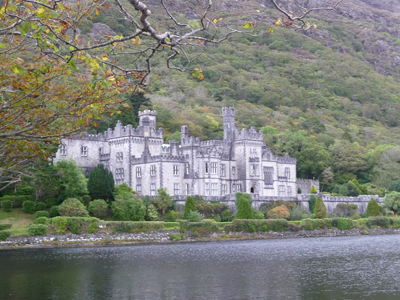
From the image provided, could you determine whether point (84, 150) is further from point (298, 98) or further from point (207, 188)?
point (298, 98)

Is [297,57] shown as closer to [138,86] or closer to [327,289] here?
[327,289]

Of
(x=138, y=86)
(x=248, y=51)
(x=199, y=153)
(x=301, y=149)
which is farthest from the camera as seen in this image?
(x=248, y=51)

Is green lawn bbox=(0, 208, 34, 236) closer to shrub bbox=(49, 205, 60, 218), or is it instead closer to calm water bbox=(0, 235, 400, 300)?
shrub bbox=(49, 205, 60, 218)

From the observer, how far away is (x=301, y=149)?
104812 millimetres

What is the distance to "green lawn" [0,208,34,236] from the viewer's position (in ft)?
192

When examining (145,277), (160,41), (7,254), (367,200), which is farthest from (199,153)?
(160,41)

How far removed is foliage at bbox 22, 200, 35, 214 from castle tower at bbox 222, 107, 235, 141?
102ft

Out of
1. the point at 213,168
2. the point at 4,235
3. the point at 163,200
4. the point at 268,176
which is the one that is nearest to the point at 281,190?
the point at 268,176

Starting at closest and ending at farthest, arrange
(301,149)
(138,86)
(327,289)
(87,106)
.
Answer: (138,86), (87,106), (327,289), (301,149)

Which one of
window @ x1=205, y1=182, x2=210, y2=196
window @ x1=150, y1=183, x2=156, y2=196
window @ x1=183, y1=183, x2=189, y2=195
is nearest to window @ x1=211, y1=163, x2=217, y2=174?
window @ x1=205, y1=182, x2=210, y2=196

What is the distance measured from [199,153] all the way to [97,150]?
13572 millimetres

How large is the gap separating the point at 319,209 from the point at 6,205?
1489 inches

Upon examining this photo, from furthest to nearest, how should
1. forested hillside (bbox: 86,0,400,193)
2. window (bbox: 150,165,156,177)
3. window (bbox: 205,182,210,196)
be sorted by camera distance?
forested hillside (bbox: 86,0,400,193), window (bbox: 205,182,210,196), window (bbox: 150,165,156,177)

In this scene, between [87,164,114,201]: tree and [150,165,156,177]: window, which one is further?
[150,165,156,177]: window
